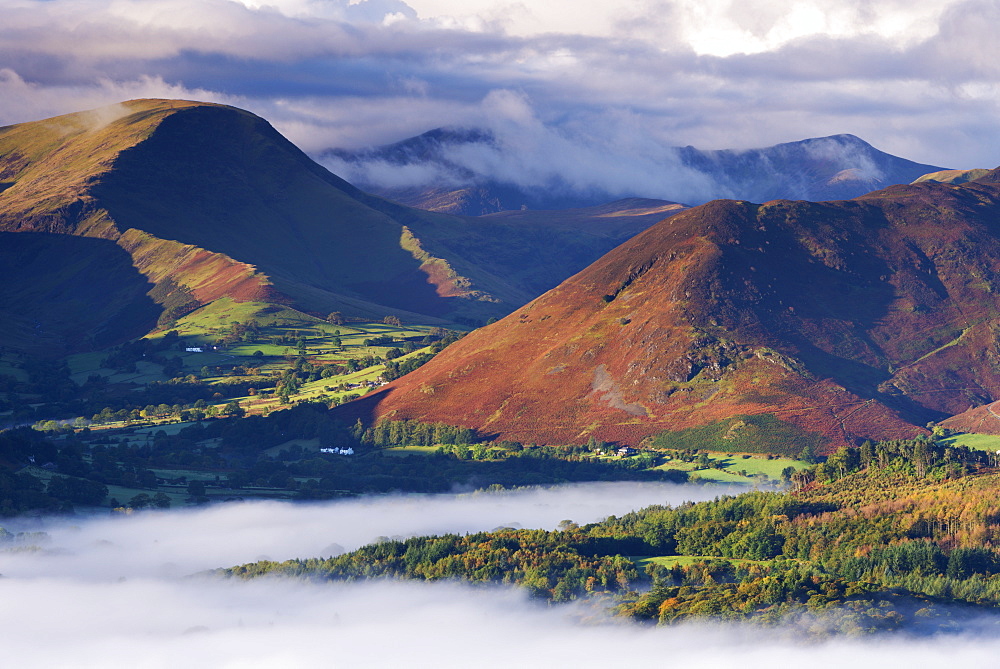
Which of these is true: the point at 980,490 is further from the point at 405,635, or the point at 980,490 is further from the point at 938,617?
the point at 405,635

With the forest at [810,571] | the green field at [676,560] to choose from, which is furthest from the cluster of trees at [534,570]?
the green field at [676,560]

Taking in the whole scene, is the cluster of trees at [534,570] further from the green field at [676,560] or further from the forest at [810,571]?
the green field at [676,560]

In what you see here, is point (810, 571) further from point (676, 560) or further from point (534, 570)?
point (534, 570)

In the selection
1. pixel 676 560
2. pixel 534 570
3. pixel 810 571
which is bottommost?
pixel 534 570

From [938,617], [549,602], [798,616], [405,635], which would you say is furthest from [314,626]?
[938,617]

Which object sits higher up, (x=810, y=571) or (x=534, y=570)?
(x=810, y=571)

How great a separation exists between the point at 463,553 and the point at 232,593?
31596 mm

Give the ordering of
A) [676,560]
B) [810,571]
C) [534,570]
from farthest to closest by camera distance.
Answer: [676,560] < [534,570] < [810,571]

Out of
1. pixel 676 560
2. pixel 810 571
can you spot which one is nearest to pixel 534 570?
pixel 676 560

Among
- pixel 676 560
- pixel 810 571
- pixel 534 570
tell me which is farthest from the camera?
pixel 676 560

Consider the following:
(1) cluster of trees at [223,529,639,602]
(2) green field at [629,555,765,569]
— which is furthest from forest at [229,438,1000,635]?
(2) green field at [629,555,765,569]

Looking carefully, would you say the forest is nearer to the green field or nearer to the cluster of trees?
the cluster of trees

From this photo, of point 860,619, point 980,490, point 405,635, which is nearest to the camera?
point 860,619

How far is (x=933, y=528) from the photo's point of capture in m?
186
